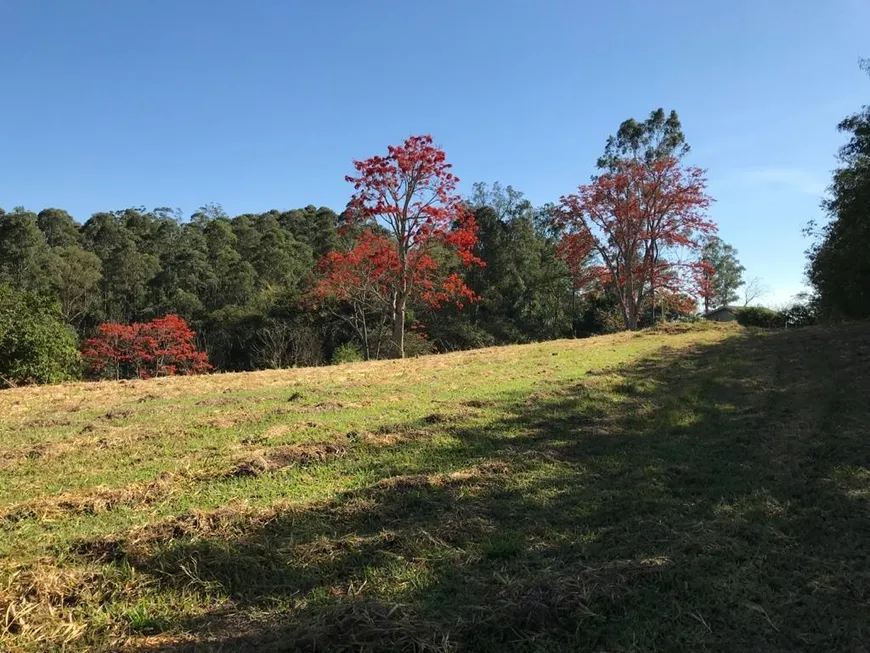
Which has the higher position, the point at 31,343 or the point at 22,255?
the point at 22,255

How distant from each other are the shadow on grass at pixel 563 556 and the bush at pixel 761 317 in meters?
31.2

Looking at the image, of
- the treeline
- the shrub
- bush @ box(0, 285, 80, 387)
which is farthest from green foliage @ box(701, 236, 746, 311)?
bush @ box(0, 285, 80, 387)

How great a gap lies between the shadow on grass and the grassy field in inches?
0.5

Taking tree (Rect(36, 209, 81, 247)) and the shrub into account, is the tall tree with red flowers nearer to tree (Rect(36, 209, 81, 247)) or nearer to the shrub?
the shrub

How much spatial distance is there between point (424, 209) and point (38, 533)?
15454 mm

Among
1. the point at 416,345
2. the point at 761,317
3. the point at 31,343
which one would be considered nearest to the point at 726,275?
the point at 761,317

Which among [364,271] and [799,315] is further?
[799,315]

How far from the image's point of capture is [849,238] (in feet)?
56.3

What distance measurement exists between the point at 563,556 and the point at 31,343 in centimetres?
1606

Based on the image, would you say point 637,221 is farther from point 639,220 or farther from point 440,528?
point 440,528

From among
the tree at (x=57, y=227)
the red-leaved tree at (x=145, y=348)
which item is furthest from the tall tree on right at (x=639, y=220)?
the tree at (x=57, y=227)

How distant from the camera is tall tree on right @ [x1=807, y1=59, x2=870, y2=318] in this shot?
16469mm

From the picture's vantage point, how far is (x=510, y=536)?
329cm

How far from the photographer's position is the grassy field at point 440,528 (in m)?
2.38
